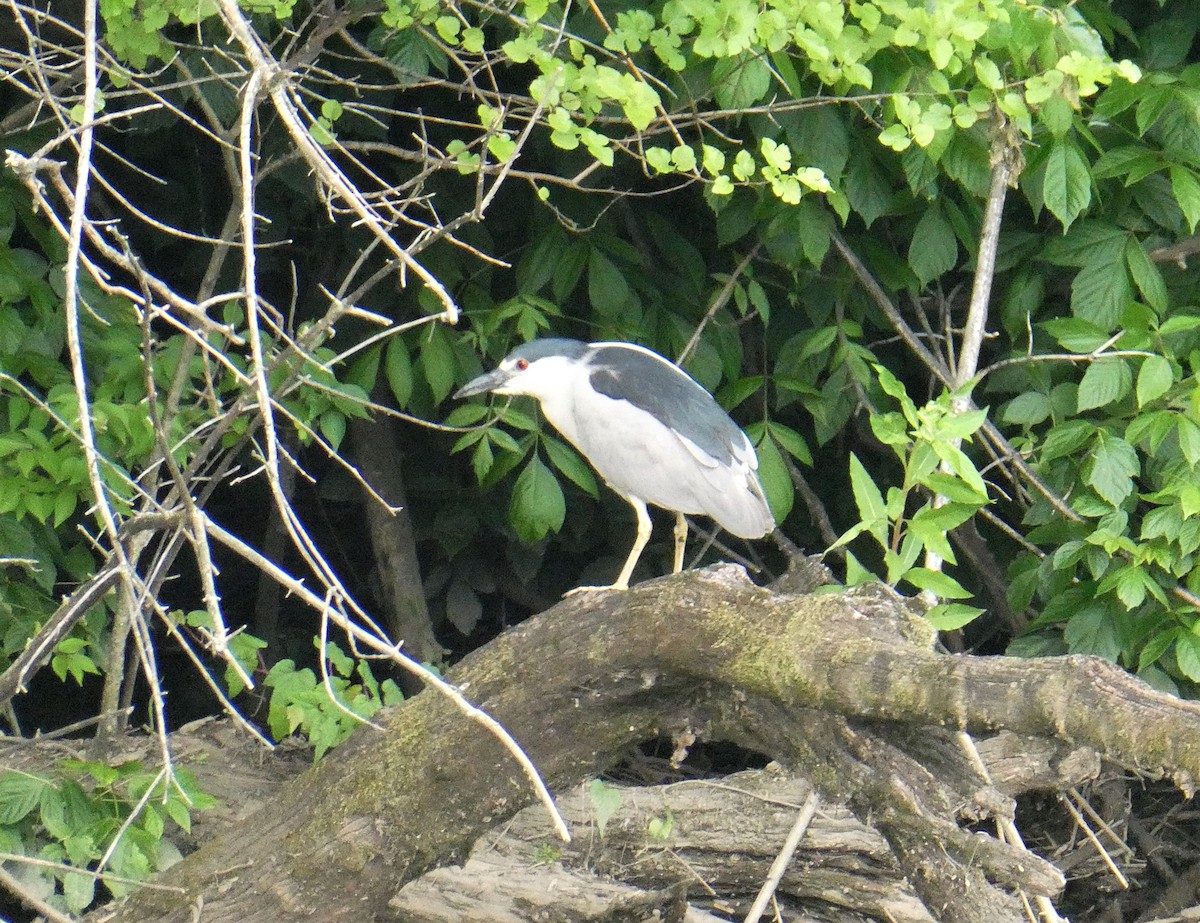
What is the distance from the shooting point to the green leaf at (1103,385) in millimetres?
3023

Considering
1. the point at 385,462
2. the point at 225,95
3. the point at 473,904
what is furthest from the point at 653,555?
the point at 225,95

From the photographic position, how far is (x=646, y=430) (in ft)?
10.3

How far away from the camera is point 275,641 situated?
466cm

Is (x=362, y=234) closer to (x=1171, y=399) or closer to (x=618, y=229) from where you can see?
(x=618, y=229)

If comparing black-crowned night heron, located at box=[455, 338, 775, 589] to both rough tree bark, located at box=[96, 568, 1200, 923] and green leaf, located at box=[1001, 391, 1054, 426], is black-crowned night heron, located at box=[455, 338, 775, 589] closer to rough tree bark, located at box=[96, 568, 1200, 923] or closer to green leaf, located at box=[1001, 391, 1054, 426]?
green leaf, located at box=[1001, 391, 1054, 426]

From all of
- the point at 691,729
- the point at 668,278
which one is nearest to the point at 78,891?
the point at 691,729

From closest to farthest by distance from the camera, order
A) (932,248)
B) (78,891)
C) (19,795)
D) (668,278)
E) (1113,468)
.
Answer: (78,891), (19,795), (1113,468), (932,248), (668,278)

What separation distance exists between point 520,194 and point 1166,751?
2792mm

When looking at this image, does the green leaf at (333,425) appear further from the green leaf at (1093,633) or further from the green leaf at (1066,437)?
the green leaf at (1093,633)

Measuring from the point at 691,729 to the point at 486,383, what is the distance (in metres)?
1.44

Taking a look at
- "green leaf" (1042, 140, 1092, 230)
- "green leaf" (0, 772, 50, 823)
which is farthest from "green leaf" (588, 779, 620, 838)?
"green leaf" (1042, 140, 1092, 230)

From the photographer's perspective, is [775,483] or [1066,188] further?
[775,483]

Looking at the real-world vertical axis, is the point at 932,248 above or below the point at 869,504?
above

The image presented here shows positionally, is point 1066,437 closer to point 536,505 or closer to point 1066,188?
point 1066,188
